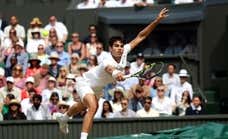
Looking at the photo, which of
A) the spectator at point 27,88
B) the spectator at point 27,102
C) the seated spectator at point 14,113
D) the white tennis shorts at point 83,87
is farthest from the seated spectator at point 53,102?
the white tennis shorts at point 83,87

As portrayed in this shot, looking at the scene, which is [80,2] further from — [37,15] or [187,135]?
[187,135]

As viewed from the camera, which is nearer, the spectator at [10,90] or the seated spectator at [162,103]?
the seated spectator at [162,103]

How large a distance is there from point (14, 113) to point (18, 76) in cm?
193

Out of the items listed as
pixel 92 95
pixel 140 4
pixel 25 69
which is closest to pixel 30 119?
pixel 25 69

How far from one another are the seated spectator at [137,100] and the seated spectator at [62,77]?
4.83 feet

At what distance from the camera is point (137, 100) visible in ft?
48.8

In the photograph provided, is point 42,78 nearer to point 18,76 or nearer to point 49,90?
point 18,76

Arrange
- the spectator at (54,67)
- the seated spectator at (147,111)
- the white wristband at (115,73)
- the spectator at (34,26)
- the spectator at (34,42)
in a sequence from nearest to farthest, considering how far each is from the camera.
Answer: the white wristband at (115,73) → the seated spectator at (147,111) → the spectator at (54,67) → the spectator at (34,42) → the spectator at (34,26)

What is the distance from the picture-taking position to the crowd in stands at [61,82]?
14406 millimetres

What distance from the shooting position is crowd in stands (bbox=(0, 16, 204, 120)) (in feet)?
47.3

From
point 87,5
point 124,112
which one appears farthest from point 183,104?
point 87,5

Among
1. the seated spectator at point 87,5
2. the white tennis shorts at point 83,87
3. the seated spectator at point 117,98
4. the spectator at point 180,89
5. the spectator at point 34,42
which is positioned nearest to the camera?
the white tennis shorts at point 83,87

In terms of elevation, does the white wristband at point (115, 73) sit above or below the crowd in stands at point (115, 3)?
below

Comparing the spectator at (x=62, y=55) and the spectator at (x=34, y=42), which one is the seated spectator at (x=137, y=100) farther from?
the spectator at (x=34, y=42)
